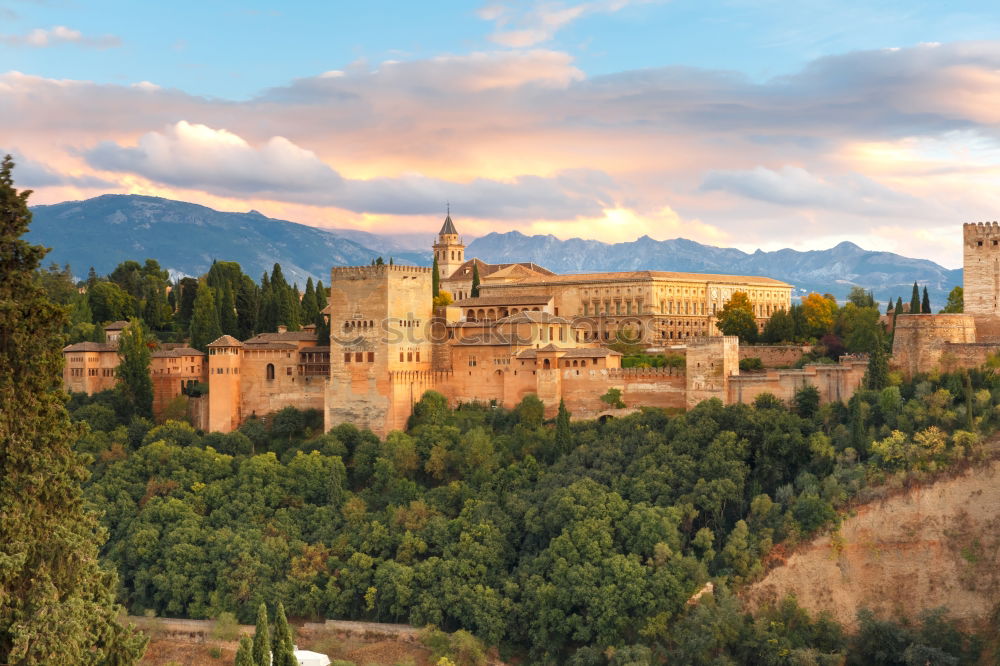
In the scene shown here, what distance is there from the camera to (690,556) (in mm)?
35562

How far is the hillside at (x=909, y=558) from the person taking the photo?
35.4m

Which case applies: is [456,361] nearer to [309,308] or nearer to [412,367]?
[412,367]

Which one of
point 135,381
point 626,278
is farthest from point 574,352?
point 135,381

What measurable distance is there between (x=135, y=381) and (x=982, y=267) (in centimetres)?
3297

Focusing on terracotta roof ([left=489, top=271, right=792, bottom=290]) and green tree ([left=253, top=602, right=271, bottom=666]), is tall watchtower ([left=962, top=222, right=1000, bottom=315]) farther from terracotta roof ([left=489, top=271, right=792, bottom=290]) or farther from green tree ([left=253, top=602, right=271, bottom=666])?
green tree ([left=253, top=602, right=271, bottom=666])

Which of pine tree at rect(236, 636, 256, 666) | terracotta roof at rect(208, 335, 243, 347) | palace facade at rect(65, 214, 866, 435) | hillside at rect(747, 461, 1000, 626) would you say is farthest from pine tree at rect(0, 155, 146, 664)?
terracotta roof at rect(208, 335, 243, 347)

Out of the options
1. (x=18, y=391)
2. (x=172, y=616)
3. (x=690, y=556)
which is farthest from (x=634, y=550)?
(x=18, y=391)

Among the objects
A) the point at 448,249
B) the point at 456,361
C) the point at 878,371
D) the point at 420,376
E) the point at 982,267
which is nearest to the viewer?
the point at 878,371

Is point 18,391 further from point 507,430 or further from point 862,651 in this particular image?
point 507,430

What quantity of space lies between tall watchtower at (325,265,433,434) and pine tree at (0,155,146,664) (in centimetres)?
2855

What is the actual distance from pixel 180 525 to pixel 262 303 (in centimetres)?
1853

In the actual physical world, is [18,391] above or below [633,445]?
above

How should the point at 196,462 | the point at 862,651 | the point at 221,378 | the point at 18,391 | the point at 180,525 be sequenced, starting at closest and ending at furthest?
the point at 18,391, the point at 862,651, the point at 180,525, the point at 196,462, the point at 221,378

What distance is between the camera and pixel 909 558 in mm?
36156
